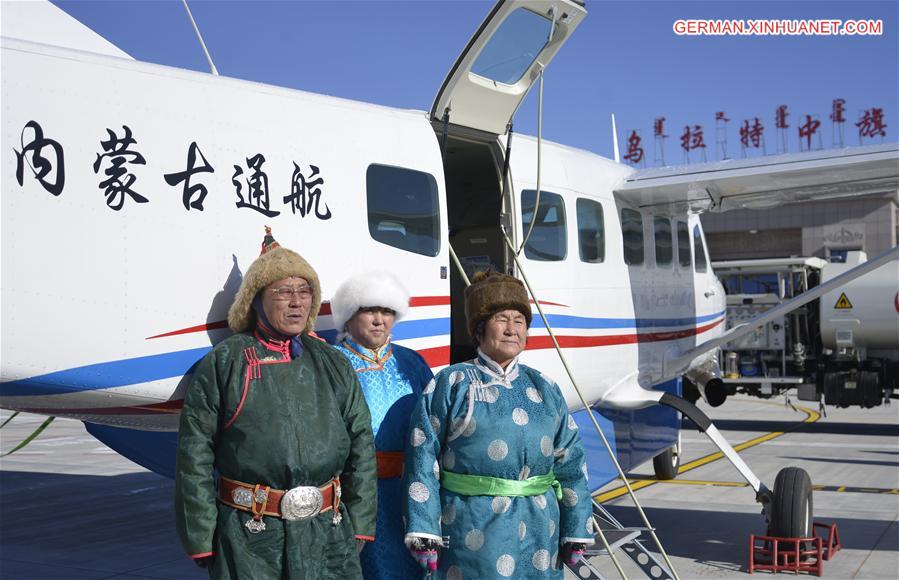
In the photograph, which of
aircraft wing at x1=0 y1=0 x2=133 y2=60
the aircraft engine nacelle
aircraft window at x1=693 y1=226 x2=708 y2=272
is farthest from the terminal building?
aircraft wing at x1=0 y1=0 x2=133 y2=60

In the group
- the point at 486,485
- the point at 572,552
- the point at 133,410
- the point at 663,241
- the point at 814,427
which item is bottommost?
the point at 814,427

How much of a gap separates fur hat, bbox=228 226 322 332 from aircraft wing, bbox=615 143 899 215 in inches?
168

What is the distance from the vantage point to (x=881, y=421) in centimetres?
1919

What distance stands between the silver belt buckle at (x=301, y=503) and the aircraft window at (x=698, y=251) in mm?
6431

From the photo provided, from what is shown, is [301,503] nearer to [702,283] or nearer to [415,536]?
[415,536]

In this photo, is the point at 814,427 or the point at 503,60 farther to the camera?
the point at 814,427

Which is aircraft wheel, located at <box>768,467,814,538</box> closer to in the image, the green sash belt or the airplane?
the airplane

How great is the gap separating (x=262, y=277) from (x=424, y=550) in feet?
4.14

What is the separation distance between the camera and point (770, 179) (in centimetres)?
732

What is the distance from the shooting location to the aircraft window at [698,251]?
909cm

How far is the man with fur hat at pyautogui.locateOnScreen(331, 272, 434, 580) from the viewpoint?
394 centimetres

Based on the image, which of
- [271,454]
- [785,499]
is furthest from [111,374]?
[785,499]

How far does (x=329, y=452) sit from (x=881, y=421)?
18.7m

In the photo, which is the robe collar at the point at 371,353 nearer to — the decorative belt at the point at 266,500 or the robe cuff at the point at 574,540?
the decorative belt at the point at 266,500
